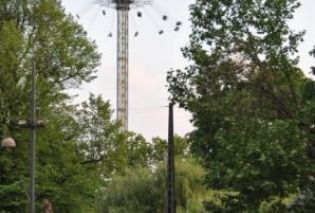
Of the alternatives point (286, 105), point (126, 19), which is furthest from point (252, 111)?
point (126, 19)

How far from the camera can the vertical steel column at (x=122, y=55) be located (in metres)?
69.9

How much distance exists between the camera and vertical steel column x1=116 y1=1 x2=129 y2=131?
69875mm

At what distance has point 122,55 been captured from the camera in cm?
6988

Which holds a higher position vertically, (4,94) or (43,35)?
(43,35)

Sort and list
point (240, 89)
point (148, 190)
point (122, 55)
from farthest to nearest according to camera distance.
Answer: point (122, 55)
point (148, 190)
point (240, 89)

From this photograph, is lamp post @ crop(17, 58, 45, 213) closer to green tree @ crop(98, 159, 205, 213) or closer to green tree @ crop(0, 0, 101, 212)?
green tree @ crop(0, 0, 101, 212)

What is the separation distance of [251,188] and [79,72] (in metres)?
27.9

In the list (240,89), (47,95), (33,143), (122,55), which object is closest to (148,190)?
(47,95)

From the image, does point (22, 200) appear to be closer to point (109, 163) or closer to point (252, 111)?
point (109, 163)

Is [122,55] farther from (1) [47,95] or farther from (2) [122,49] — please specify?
(1) [47,95]

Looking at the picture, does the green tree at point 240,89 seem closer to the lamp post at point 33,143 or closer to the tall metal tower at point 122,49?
the lamp post at point 33,143

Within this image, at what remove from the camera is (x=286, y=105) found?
Answer: 871 inches

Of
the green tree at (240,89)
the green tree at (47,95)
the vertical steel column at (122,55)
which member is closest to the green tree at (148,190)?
the green tree at (47,95)

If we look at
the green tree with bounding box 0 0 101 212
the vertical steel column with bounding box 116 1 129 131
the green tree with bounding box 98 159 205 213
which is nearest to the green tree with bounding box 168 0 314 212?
the green tree with bounding box 0 0 101 212
